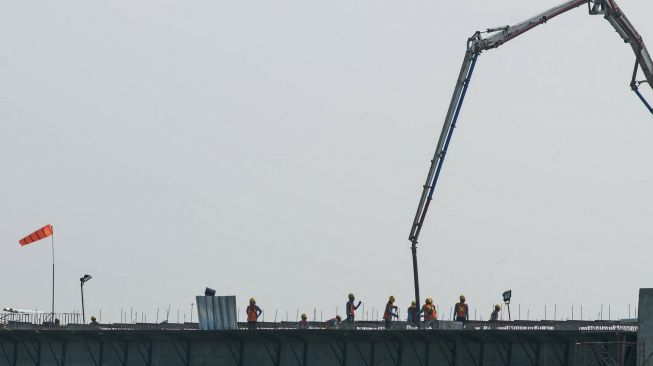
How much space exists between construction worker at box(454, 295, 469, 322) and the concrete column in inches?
455

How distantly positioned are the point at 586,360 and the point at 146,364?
73.3ft

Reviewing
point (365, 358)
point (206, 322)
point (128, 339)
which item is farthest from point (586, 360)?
point (128, 339)

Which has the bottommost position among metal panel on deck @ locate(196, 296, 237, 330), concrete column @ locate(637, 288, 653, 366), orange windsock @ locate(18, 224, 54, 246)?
concrete column @ locate(637, 288, 653, 366)

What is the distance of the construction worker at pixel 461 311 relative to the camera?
199 ft

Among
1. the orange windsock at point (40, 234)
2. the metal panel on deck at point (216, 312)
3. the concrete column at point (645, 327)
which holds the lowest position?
the concrete column at point (645, 327)

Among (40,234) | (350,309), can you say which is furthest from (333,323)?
(40,234)

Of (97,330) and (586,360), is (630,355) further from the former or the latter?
(97,330)

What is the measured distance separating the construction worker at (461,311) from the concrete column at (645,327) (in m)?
11.6

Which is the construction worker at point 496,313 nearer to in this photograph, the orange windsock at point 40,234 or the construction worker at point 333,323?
the construction worker at point 333,323

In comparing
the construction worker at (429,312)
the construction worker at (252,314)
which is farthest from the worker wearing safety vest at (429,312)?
the construction worker at (252,314)

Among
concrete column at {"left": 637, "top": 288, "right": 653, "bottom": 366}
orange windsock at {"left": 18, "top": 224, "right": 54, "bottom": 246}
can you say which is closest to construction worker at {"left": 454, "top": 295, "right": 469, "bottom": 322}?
concrete column at {"left": 637, "top": 288, "right": 653, "bottom": 366}

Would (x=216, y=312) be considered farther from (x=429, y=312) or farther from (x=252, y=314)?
(x=429, y=312)

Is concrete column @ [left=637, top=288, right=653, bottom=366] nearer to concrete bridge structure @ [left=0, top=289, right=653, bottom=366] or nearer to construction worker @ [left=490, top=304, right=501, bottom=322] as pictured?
concrete bridge structure @ [left=0, top=289, right=653, bottom=366]

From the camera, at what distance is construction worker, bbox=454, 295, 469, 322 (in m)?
60.7
